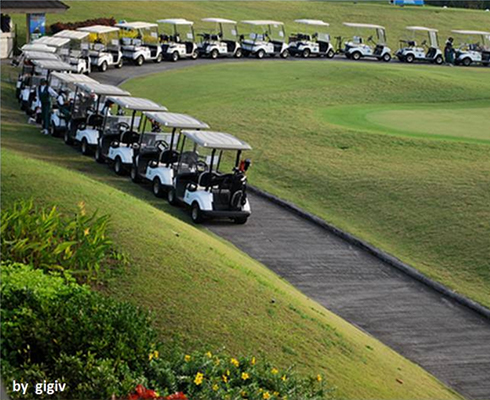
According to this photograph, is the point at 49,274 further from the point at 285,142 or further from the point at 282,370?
the point at 285,142

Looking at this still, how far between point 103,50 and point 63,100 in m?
15.4

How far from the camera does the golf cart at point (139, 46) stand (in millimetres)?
41219

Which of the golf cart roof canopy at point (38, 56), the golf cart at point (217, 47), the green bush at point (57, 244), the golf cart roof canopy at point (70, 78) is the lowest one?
the golf cart at point (217, 47)

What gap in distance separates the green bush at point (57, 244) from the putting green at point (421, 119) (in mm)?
15787

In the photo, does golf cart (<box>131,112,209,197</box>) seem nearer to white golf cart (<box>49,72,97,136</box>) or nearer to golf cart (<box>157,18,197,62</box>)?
white golf cart (<box>49,72,97,136</box>)

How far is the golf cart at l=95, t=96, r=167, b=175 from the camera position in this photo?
20.2 metres

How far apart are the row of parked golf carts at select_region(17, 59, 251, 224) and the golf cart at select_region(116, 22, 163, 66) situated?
14878mm

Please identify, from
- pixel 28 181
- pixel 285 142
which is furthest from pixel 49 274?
pixel 285 142

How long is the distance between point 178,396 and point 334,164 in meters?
15.0

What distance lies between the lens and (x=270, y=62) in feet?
147

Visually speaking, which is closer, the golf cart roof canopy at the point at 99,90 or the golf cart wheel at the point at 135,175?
the golf cart wheel at the point at 135,175

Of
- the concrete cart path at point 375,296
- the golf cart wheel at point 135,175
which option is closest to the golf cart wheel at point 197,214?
the concrete cart path at point 375,296

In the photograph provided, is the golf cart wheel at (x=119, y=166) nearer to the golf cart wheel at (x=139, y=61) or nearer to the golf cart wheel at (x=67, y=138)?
the golf cart wheel at (x=67, y=138)

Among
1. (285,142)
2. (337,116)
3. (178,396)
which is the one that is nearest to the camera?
(178,396)
